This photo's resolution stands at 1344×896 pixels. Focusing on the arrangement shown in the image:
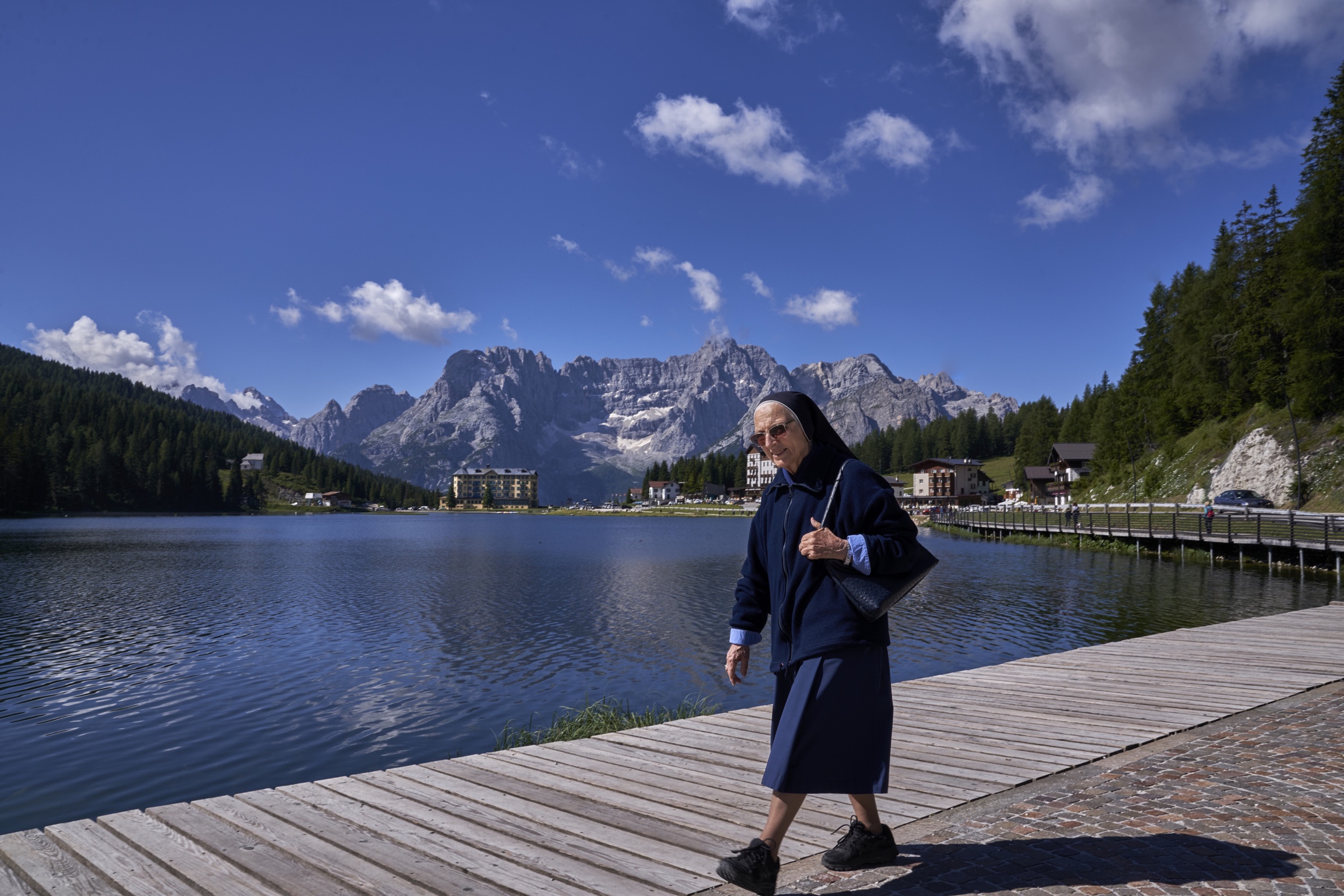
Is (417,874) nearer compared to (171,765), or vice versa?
(417,874)

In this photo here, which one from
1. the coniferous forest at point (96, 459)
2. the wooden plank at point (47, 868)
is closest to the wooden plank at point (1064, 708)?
the wooden plank at point (47, 868)

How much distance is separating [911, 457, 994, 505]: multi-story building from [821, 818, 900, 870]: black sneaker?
16192 cm

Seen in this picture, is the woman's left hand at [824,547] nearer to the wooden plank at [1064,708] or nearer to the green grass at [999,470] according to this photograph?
the wooden plank at [1064,708]

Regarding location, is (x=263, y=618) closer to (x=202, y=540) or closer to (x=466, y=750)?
(x=466, y=750)

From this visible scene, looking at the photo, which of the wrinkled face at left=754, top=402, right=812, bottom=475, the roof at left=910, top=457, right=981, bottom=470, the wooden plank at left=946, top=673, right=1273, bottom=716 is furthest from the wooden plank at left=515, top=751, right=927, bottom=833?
the roof at left=910, top=457, right=981, bottom=470

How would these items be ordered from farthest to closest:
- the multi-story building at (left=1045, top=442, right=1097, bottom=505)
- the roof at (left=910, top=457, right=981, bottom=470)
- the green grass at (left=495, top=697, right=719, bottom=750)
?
1. the roof at (left=910, top=457, right=981, bottom=470)
2. the multi-story building at (left=1045, top=442, right=1097, bottom=505)
3. the green grass at (left=495, top=697, right=719, bottom=750)

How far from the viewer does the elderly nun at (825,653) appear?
4016 mm

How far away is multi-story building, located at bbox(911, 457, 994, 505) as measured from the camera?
15962 centimetres

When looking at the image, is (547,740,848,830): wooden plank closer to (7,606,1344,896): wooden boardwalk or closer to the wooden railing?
(7,606,1344,896): wooden boardwalk

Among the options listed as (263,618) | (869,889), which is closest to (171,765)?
(869,889)

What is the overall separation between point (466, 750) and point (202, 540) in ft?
236

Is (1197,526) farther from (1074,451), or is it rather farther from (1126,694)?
(1074,451)

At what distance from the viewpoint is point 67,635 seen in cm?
2277

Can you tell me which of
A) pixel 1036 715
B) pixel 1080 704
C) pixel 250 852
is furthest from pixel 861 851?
pixel 1080 704
